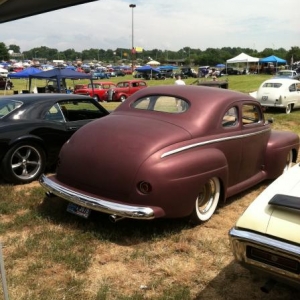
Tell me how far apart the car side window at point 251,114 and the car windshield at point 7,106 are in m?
3.35

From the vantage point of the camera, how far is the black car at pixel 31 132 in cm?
561

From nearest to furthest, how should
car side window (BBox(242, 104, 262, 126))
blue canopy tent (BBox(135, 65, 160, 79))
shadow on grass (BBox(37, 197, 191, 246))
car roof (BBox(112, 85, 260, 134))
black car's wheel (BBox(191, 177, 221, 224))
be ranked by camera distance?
shadow on grass (BBox(37, 197, 191, 246)) < black car's wheel (BBox(191, 177, 221, 224)) < car roof (BBox(112, 85, 260, 134)) < car side window (BBox(242, 104, 262, 126)) < blue canopy tent (BBox(135, 65, 160, 79))

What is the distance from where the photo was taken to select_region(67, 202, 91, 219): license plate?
161 inches

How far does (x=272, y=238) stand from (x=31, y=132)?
4.25m

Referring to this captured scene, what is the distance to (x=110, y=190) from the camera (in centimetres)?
396

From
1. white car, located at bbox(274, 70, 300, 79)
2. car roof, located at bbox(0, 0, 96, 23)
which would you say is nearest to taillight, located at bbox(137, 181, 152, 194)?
car roof, located at bbox(0, 0, 96, 23)

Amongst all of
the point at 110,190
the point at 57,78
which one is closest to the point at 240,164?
the point at 110,190

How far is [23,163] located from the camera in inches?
230

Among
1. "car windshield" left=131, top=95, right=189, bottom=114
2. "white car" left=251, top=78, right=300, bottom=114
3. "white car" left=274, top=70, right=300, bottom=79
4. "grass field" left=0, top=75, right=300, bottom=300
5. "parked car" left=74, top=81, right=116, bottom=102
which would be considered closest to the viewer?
"grass field" left=0, top=75, right=300, bottom=300

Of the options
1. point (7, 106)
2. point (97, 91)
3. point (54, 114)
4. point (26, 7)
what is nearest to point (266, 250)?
point (26, 7)

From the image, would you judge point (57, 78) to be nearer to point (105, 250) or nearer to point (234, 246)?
point (105, 250)

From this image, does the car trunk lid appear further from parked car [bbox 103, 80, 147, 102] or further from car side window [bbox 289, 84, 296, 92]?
parked car [bbox 103, 80, 147, 102]

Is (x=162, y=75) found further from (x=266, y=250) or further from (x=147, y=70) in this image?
(x=266, y=250)

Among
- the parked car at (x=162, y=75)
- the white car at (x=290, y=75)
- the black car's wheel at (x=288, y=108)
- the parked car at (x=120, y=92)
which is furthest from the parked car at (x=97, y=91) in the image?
the parked car at (x=162, y=75)
